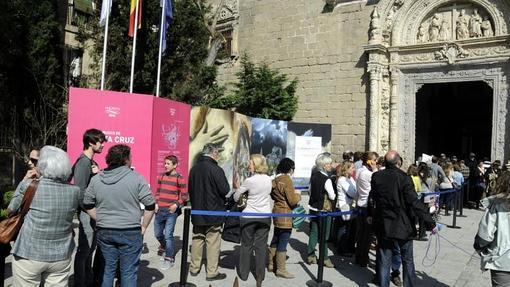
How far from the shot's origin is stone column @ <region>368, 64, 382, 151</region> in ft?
48.6

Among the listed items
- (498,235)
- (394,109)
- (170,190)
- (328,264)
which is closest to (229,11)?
(394,109)

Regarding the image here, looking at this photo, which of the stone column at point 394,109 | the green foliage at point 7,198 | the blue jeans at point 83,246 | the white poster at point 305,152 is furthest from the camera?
the stone column at point 394,109

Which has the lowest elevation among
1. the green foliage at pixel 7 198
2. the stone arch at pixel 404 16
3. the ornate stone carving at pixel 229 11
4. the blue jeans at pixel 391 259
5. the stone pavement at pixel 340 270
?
the stone pavement at pixel 340 270

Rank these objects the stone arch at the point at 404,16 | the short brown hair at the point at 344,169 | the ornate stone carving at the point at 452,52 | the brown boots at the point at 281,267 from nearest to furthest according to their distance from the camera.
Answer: the brown boots at the point at 281,267 → the short brown hair at the point at 344,169 → the ornate stone carving at the point at 452,52 → the stone arch at the point at 404,16

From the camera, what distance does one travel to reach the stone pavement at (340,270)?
5.67 meters

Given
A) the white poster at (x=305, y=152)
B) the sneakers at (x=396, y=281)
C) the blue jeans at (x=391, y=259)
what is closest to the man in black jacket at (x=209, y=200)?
the blue jeans at (x=391, y=259)

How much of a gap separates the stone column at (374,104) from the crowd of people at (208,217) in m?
6.36

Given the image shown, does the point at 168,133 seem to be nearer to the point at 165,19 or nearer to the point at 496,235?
the point at 165,19

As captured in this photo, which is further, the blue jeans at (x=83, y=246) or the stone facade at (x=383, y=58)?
the stone facade at (x=383, y=58)

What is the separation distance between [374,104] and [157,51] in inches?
290

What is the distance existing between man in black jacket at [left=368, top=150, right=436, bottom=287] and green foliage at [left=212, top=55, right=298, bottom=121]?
11200 millimetres

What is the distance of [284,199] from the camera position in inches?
225

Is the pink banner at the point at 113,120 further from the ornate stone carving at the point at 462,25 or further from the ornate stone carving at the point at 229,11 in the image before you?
the ornate stone carving at the point at 229,11


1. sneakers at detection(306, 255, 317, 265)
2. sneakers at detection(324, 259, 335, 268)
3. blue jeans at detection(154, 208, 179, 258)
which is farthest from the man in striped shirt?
sneakers at detection(324, 259, 335, 268)
